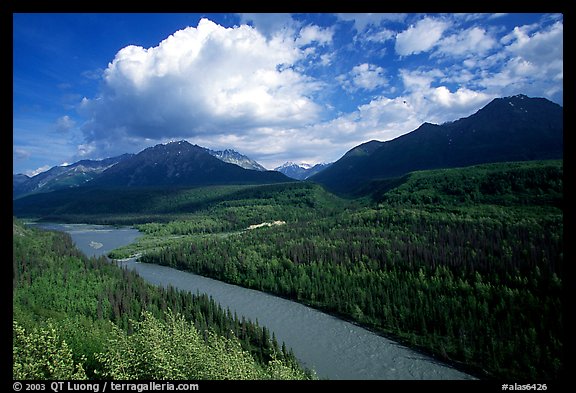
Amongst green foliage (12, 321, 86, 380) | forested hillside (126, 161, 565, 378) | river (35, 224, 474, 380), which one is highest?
green foliage (12, 321, 86, 380)

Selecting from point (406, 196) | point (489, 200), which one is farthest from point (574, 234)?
point (406, 196)

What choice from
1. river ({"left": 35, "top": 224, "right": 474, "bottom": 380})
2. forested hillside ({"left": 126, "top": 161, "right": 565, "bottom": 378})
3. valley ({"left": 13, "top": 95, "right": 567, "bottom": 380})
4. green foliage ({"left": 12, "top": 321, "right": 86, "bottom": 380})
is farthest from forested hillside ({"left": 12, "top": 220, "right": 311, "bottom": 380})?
forested hillside ({"left": 126, "top": 161, "right": 565, "bottom": 378})

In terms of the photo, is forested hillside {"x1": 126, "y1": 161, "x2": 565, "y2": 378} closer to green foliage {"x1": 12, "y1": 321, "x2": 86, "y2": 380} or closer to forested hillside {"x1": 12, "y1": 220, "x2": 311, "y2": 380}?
forested hillside {"x1": 12, "y1": 220, "x2": 311, "y2": 380}

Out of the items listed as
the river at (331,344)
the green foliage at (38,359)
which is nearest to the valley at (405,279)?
the green foliage at (38,359)

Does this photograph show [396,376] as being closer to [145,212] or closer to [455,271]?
[455,271]

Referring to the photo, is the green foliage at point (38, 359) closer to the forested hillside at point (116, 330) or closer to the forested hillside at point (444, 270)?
the forested hillside at point (116, 330)

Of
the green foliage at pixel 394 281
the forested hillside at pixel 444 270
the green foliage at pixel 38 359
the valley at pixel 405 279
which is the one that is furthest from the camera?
the forested hillside at pixel 444 270
